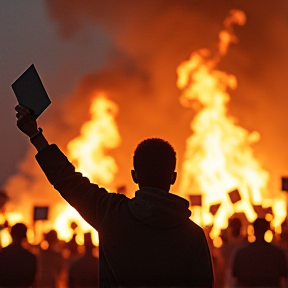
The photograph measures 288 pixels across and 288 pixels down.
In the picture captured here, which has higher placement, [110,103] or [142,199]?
[110,103]

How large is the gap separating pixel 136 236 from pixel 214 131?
23.8 m

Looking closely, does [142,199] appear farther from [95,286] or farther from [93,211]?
[95,286]

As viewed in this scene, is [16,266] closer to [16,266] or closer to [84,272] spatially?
[16,266]

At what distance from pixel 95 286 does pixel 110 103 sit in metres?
19.9

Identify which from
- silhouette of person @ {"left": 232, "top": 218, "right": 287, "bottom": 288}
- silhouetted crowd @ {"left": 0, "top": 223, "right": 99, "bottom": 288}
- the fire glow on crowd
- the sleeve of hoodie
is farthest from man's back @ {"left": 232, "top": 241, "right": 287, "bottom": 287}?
Result: the fire glow on crowd

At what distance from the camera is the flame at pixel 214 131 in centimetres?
2528

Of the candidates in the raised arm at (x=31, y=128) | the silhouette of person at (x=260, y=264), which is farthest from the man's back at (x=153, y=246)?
the silhouette of person at (x=260, y=264)

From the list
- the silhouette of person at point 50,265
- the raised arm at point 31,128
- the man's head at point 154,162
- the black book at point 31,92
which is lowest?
the man's head at point 154,162

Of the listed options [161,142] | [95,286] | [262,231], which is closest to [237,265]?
[262,231]

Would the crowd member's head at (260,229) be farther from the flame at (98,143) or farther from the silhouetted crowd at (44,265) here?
the flame at (98,143)

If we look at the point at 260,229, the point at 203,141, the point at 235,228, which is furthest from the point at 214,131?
the point at 260,229

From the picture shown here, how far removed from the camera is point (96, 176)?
25469mm

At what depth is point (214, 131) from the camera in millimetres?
25859

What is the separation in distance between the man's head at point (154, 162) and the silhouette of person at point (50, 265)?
593cm
